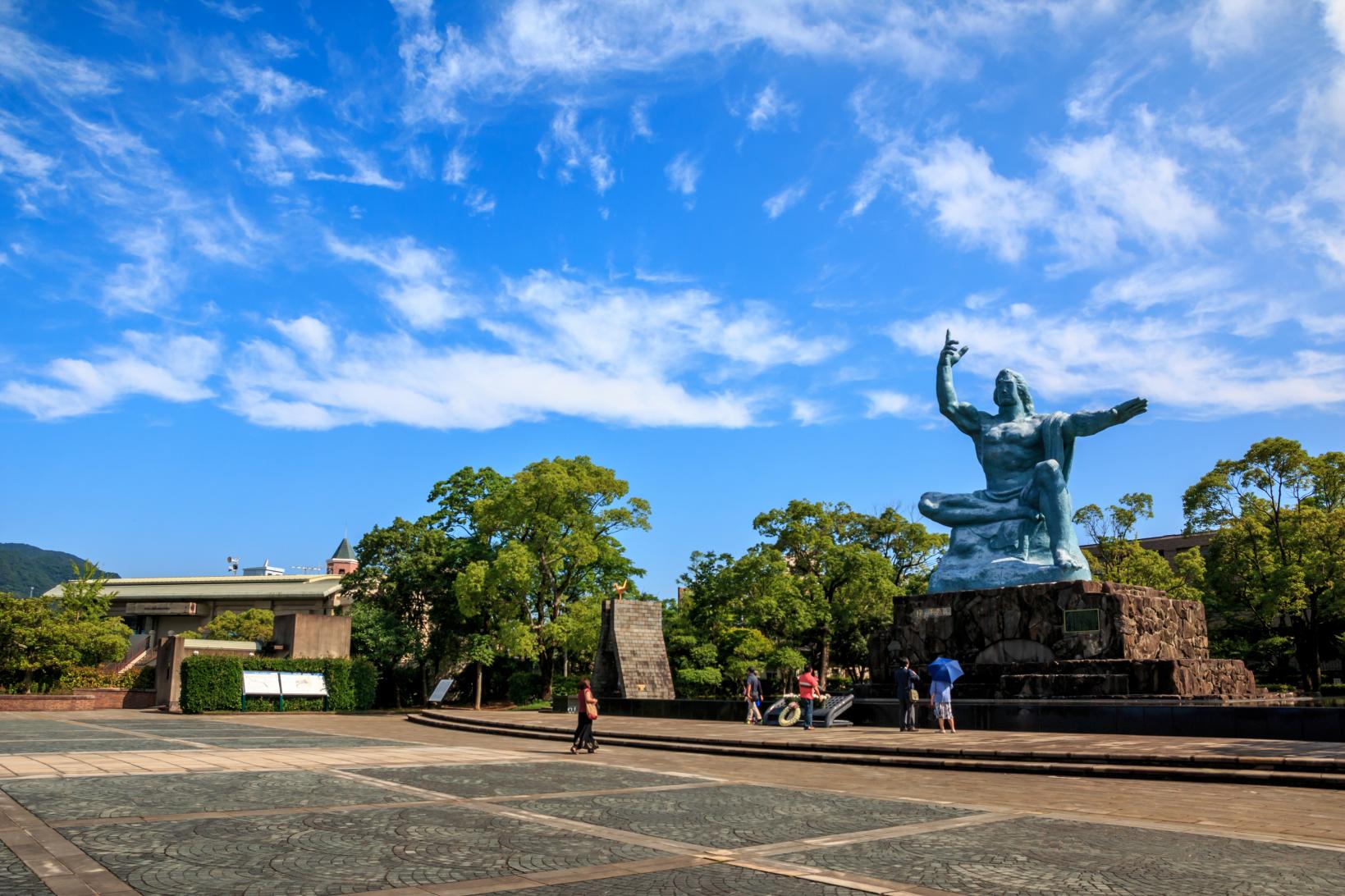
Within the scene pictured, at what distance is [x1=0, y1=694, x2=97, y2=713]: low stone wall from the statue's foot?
3100 centimetres

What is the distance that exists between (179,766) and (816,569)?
31.2m

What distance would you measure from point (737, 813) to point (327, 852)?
3.78 meters

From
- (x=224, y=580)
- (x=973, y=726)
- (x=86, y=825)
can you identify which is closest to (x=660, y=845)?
(x=86, y=825)

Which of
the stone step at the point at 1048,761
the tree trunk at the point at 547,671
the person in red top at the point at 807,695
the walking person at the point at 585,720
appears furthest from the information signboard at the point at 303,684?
the walking person at the point at 585,720

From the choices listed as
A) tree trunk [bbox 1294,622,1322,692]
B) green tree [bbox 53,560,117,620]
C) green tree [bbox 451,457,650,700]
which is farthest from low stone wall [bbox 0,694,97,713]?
tree trunk [bbox 1294,622,1322,692]

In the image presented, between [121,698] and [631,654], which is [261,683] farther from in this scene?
[631,654]

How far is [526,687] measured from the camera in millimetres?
41000

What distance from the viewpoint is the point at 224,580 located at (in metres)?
69.8

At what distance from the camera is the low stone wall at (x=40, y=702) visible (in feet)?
107

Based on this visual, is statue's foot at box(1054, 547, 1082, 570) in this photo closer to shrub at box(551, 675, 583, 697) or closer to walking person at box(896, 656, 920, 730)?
walking person at box(896, 656, 920, 730)

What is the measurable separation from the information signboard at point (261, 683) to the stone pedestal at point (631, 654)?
11.2 m

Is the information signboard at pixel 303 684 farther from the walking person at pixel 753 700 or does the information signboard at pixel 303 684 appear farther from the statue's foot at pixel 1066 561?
the statue's foot at pixel 1066 561

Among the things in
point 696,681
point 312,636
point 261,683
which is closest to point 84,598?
point 312,636

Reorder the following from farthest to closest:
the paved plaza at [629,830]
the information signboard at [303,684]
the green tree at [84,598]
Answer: the green tree at [84,598] < the information signboard at [303,684] < the paved plaza at [629,830]
